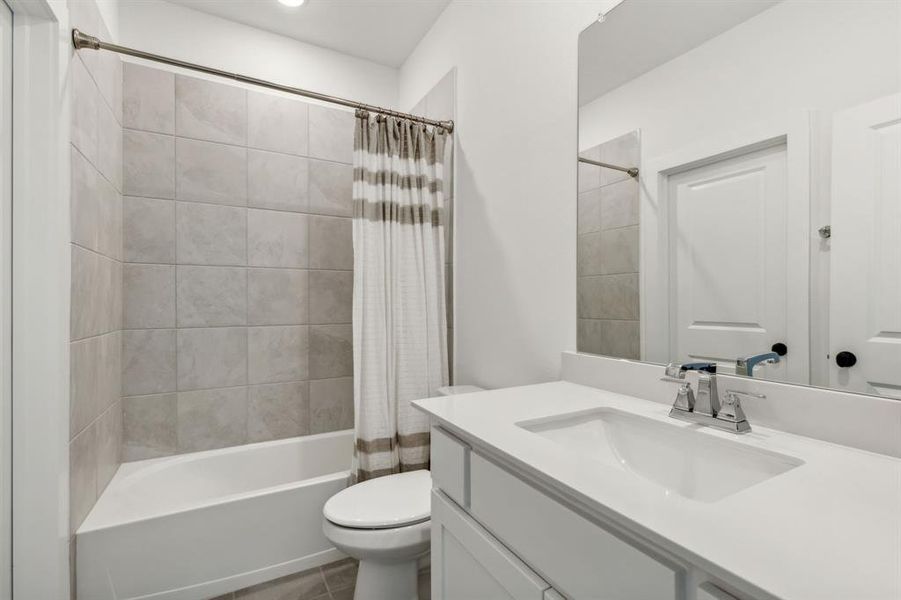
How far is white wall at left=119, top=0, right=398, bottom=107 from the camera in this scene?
2021mm

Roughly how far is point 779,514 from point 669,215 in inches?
31.1

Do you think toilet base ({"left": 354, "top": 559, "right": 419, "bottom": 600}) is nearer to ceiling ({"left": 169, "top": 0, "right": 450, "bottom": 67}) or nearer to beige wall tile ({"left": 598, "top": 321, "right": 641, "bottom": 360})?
beige wall tile ({"left": 598, "top": 321, "right": 641, "bottom": 360})

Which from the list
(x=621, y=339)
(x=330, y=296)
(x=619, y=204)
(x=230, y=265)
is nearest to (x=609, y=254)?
(x=619, y=204)

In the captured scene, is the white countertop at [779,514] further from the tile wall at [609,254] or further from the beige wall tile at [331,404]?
the beige wall tile at [331,404]

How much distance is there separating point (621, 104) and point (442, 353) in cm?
123

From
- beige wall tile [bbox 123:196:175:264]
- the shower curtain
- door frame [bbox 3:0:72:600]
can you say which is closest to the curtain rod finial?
door frame [bbox 3:0:72:600]

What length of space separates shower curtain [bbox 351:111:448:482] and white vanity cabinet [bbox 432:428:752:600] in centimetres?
78

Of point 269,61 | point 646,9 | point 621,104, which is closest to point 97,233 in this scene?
point 269,61

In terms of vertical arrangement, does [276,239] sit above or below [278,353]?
above

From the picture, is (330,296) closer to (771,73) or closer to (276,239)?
(276,239)

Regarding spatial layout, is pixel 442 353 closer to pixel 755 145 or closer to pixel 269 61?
pixel 755 145

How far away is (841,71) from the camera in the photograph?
2.55 ft

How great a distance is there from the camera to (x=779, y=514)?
1.70ft

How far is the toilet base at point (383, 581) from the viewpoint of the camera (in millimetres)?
1404
